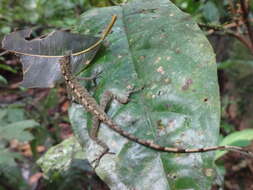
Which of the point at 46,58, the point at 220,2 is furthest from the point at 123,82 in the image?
the point at 220,2

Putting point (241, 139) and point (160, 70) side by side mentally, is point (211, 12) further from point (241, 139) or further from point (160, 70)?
point (160, 70)

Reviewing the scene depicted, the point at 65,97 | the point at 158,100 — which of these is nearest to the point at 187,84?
the point at 158,100

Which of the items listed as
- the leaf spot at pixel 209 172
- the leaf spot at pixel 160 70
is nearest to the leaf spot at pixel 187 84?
the leaf spot at pixel 160 70

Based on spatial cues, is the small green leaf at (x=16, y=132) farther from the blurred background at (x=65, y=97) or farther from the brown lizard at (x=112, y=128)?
the brown lizard at (x=112, y=128)

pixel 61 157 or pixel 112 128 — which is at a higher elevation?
pixel 112 128

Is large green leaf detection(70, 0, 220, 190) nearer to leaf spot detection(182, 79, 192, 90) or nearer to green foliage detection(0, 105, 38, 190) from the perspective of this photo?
leaf spot detection(182, 79, 192, 90)

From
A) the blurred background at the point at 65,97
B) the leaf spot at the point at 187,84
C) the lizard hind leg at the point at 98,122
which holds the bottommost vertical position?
the blurred background at the point at 65,97
